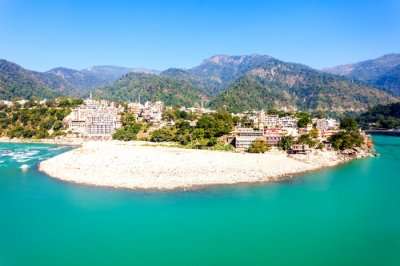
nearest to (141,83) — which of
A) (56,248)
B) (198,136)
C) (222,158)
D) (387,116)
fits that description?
(387,116)

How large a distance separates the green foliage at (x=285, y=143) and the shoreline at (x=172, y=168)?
Answer: 241 cm

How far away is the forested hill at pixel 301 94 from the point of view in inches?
4469

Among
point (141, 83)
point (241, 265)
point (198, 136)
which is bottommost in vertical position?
point (241, 265)

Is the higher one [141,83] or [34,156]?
[141,83]

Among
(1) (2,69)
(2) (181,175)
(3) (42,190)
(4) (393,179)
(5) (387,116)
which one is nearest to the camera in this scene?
(3) (42,190)

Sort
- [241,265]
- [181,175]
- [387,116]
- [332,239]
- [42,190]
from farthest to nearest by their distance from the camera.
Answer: [387,116]
[181,175]
[42,190]
[332,239]
[241,265]

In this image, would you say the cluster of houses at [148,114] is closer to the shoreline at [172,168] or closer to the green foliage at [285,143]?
the green foliage at [285,143]

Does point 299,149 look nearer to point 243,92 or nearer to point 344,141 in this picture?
point 344,141

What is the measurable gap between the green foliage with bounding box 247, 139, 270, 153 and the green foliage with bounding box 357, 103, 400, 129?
52527 millimetres

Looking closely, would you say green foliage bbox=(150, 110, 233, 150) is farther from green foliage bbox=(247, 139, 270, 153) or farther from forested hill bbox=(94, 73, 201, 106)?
forested hill bbox=(94, 73, 201, 106)

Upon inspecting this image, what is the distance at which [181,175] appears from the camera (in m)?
27.7

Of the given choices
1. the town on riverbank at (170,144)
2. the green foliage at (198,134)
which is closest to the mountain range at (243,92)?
the town on riverbank at (170,144)

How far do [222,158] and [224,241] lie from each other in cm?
1622

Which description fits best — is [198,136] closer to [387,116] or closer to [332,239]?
[332,239]
